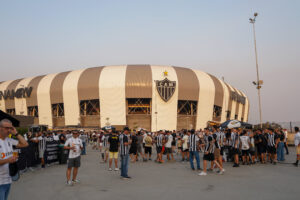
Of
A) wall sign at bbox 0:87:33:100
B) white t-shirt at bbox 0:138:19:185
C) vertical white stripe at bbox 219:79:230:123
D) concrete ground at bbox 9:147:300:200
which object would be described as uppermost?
wall sign at bbox 0:87:33:100

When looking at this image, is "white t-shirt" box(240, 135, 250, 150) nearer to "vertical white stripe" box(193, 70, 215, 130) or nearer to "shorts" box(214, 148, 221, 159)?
"shorts" box(214, 148, 221, 159)

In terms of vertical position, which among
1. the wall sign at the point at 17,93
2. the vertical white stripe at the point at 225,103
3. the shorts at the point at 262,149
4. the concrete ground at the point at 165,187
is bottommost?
the concrete ground at the point at 165,187

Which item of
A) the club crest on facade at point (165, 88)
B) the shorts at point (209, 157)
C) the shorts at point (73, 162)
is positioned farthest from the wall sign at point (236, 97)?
the shorts at point (73, 162)

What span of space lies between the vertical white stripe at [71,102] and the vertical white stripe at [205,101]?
23.4 meters

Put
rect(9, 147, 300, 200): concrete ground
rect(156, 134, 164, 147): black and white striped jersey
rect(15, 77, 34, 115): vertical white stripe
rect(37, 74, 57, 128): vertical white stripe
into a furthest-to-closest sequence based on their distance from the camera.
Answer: rect(15, 77, 34, 115): vertical white stripe < rect(37, 74, 57, 128): vertical white stripe < rect(156, 134, 164, 147): black and white striped jersey < rect(9, 147, 300, 200): concrete ground

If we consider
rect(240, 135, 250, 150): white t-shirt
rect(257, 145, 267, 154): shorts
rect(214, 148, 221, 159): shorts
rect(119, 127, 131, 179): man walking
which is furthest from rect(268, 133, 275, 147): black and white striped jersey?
rect(119, 127, 131, 179): man walking

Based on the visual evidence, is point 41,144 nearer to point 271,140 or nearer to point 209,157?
point 209,157

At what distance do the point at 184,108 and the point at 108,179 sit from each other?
157 feet

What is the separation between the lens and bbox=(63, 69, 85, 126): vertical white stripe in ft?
171

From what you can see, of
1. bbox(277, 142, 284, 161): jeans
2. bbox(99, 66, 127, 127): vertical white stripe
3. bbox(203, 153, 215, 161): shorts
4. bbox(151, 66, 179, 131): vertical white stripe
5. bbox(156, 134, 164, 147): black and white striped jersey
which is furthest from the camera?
bbox(151, 66, 179, 131): vertical white stripe

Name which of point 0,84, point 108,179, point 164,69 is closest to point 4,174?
point 108,179

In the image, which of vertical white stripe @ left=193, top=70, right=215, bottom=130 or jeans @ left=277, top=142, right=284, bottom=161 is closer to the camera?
jeans @ left=277, top=142, right=284, bottom=161

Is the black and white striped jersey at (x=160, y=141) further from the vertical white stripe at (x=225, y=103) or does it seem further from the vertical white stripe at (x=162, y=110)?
the vertical white stripe at (x=225, y=103)

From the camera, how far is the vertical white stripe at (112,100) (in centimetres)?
5000
